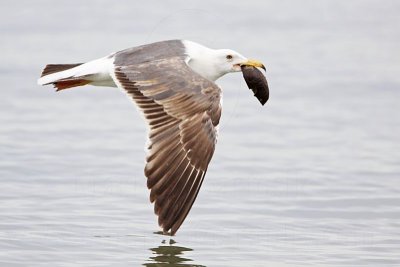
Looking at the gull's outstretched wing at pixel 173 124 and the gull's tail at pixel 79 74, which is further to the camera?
the gull's tail at pixel 79 74

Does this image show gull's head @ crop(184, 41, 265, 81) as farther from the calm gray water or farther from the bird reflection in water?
the bird reflection in water

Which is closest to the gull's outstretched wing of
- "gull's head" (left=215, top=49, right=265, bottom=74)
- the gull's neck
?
the gull's neck

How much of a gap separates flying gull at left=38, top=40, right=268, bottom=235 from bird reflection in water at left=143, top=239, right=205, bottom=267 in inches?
30.7

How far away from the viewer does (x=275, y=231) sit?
1188cm

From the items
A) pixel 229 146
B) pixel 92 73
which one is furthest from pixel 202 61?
pixel 229 146

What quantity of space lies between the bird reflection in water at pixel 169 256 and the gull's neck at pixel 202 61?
171 centimetres

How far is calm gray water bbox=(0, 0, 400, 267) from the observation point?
1143 cm

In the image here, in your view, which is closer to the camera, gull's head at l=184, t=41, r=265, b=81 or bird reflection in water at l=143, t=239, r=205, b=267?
bird reflection in water at l=143, t=239, r=205, b=267

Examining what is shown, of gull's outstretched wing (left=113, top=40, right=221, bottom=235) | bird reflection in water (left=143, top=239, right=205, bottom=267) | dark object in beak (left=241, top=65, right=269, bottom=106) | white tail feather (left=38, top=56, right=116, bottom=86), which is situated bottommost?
bird reflection in water (left=143, top=239, right=205, bottom=267)

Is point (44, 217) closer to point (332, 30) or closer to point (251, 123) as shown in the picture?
point (251, 123)

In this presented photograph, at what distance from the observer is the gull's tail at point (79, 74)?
12.0 metres

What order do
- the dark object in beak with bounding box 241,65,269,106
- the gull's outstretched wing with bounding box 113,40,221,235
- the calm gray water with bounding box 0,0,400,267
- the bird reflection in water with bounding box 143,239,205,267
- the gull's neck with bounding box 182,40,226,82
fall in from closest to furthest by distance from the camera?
the gull's outstretched wing with bounding box 113,40,221,235 → the bird reflection in water with bounding box 143,239,205,267 → the calm gray water with bounding box 0,0,400,267 → the gull's neck with bounding box 182,40,226,82 → the dark object in beak with bounding box 241,65,269,106

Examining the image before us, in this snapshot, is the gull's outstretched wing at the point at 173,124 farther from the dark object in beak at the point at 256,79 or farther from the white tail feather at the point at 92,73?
the dark object in beak at the point at 256,79

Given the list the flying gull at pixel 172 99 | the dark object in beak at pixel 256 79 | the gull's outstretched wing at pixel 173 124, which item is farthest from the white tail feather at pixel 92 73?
the dark object in beak at pixel 256 79
